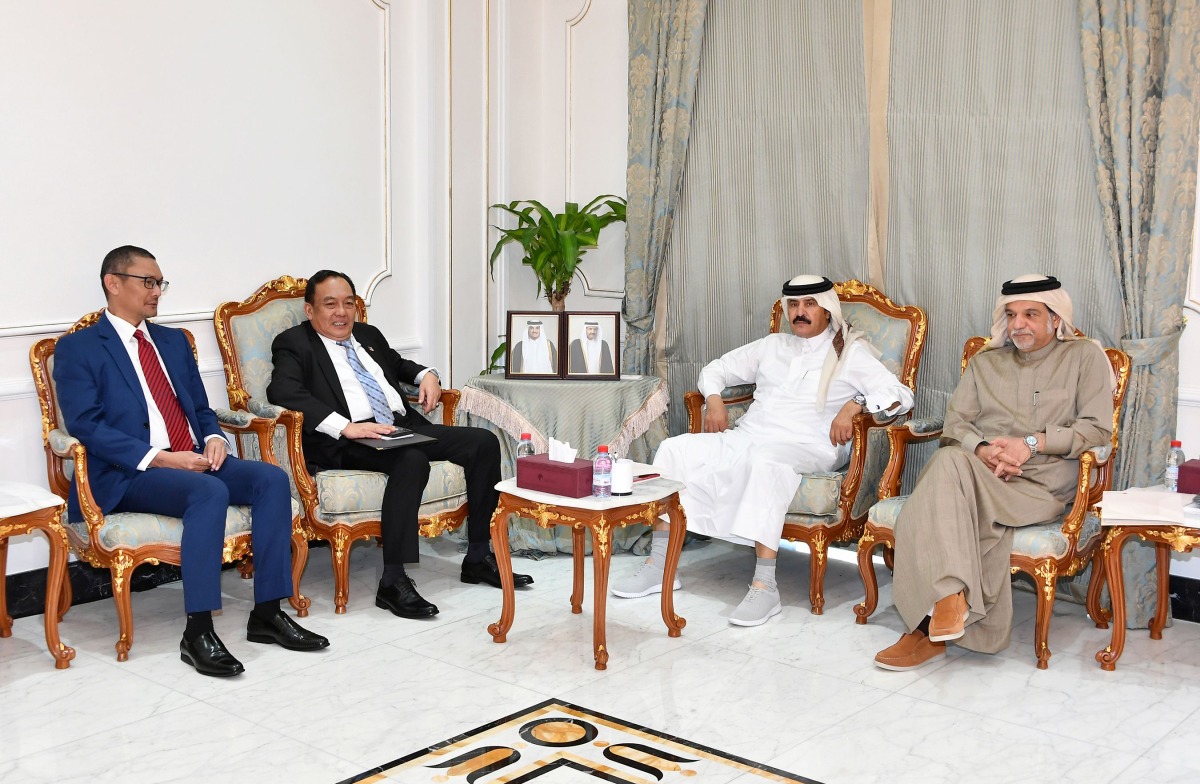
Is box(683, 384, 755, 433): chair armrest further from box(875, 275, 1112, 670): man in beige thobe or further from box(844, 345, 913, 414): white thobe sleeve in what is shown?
box(875, 275, 1112, 670): man in beige thobe

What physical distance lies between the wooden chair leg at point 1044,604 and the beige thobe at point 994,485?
0.09 metres

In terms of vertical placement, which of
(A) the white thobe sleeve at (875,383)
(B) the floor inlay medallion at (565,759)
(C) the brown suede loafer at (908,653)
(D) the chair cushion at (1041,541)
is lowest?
(B) the floor inlay medallion at (565,759)

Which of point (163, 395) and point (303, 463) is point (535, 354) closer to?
point (303, 463)

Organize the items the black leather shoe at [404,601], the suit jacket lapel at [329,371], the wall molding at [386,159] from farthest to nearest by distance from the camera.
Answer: the wall molding at [386,159] → the suit jacket lapel at [329,371] → the black leather shoe at [404,601]

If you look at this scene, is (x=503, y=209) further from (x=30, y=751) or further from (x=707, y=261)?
(x=30, y=751)

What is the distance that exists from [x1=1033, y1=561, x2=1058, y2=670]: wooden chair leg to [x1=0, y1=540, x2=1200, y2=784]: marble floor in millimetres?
66

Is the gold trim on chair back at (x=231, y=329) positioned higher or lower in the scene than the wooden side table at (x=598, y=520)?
higher

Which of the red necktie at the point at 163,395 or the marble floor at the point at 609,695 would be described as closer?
the marble floor at the point at 609,695

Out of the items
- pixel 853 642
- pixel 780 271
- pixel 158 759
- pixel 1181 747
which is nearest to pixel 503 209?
pixel 780 271

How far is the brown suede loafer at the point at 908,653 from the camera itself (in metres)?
3.68

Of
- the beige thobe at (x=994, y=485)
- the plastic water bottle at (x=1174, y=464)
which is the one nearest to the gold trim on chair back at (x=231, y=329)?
the beige thobe at (x=994, y=485)

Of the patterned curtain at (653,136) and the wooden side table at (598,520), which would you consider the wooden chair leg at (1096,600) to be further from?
the patterned curtain at (653,136)

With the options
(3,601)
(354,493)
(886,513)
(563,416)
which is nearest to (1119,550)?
(886,513)

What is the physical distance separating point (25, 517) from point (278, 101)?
6.57 ft
